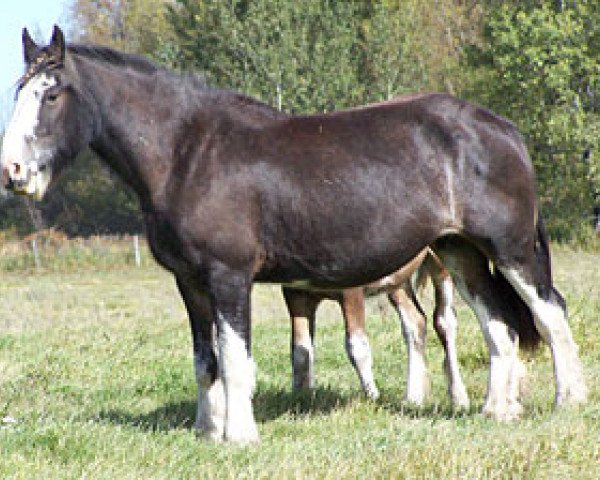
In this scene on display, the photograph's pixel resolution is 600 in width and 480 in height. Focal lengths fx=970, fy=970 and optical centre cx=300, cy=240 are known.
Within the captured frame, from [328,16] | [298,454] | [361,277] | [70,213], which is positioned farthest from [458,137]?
[70,213]

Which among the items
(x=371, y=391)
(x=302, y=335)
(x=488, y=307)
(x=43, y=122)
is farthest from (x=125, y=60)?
(x=371, y=391)

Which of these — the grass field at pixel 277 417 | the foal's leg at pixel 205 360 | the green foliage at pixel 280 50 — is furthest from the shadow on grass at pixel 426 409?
the green foliage at pixel 280 50

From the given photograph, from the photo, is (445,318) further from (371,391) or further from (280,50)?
(280,50)

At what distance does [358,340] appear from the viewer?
7.52 metres

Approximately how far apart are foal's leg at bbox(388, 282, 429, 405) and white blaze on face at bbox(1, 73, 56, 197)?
329 centimetres

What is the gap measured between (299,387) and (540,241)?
2156 millimetres

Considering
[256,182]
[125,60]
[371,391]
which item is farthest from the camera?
[371,391]

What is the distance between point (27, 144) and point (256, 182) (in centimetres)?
130

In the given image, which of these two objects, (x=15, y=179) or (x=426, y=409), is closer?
(x=15, y=179)

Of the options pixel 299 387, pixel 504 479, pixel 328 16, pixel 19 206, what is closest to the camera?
pixel 504 479

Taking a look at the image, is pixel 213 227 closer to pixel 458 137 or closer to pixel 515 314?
pixel 458 137

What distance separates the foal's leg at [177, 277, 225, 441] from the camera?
590 centimetres

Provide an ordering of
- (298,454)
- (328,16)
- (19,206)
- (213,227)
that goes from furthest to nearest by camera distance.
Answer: (19,206) < (328,16) < (213,227) < (298,454)

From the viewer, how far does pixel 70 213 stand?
45.9m
